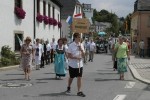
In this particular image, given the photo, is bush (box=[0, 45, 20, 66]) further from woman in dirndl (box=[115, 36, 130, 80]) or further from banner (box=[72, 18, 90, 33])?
woman in dirndl (box=[115, 36, 130, 80])

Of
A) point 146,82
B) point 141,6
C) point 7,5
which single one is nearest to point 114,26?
point 141,6

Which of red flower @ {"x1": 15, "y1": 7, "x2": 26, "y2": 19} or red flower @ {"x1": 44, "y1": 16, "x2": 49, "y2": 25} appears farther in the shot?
red flower @ {"x1": 44, "y1": 16, "x2": 49, "y2": 25}

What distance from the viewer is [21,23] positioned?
29.2 m

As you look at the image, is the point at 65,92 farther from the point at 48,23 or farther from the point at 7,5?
the point at 48,23

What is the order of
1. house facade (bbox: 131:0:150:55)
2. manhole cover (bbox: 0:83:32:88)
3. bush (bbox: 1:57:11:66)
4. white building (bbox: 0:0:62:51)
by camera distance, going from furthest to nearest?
house facade (bbox: 131:0:150:55)
white building (bbox: 0:0:62:51)
bush (bbox: 1:57:11:66)
manhole cover (bbox: 0:83:32:88)

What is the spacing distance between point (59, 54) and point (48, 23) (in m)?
21.8

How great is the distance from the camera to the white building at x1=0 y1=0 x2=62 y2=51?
25922 mm

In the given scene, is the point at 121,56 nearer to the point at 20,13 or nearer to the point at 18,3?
the point at 20,13

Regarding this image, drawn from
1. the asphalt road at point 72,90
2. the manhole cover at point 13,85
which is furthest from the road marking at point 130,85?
the manhole cover at point 13,85

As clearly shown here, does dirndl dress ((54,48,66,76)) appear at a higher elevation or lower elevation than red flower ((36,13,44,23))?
lower

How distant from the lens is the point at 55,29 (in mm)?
44531

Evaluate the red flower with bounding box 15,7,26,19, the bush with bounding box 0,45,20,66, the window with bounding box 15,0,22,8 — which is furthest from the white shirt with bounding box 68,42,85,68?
the window with bounding box 15,0,22,8

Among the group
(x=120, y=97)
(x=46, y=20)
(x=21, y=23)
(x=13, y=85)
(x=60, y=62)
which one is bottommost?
(x=120, y=97)

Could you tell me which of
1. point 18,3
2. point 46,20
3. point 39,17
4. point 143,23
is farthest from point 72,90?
point 143,23
